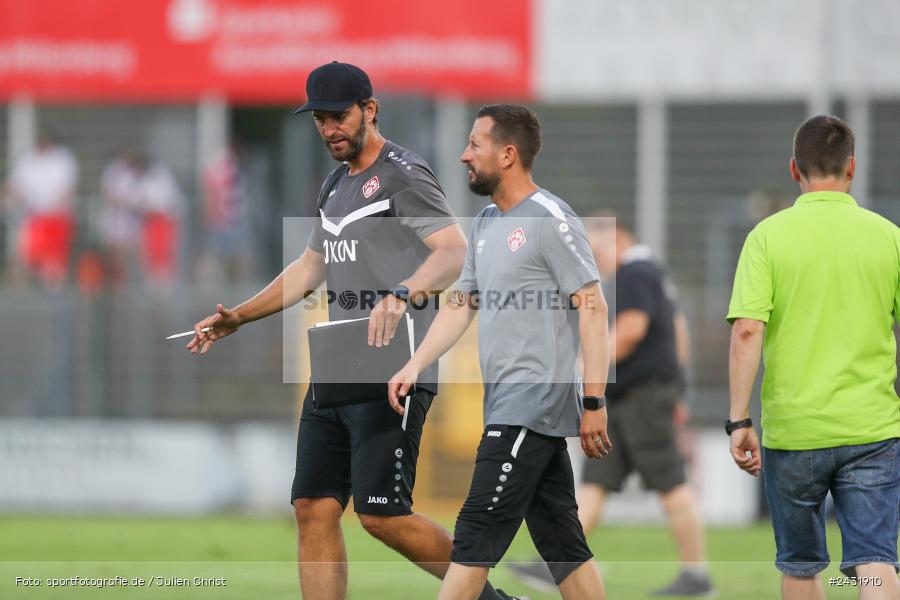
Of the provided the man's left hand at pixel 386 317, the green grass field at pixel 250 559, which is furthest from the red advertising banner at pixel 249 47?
the man's left hand at pixel 386 317

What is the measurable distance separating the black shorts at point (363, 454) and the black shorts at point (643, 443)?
3.14 meters

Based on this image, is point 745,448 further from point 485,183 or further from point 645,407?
point 645,407

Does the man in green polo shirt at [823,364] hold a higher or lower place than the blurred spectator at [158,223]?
lower

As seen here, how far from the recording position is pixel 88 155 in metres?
20.7

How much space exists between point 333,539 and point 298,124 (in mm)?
12990

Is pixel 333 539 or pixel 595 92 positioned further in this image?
pixel 595 92

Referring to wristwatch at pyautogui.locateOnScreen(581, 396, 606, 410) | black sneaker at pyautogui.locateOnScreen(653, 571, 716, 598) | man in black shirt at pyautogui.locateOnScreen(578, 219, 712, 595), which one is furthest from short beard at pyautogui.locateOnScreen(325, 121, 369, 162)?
black sneaker at pyautogui.locateOnScreen(653, 571, 716, 598)

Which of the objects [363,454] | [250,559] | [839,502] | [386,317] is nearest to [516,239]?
[386,317]

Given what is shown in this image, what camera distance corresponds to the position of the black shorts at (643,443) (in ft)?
31.4

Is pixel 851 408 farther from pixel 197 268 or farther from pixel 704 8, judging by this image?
pixel 704 8

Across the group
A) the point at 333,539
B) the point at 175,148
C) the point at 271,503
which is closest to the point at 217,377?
the point at 271,503

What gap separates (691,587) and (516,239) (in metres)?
3.61

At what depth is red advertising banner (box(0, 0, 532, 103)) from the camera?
62.1 feet

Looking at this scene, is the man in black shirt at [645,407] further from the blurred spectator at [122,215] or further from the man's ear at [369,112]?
the blurred spectator at [122,215]
